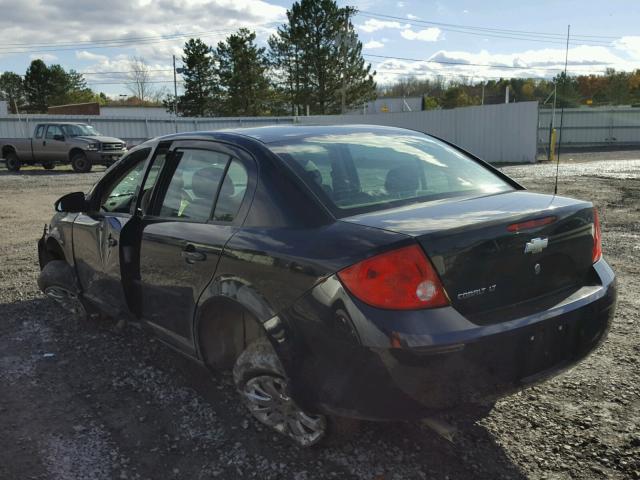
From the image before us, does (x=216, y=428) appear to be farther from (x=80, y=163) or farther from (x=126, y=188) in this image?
(x=80, y=163)

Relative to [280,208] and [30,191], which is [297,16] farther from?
[280,208]

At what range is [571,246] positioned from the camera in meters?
2.78

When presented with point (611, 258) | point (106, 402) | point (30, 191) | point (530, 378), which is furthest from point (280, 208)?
point (30, 191)

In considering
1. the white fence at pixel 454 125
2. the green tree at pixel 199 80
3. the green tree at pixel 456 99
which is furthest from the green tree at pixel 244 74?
the green tree at pixel 456 99

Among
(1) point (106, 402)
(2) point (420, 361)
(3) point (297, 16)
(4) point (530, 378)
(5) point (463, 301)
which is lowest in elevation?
(1) point (106, 402)

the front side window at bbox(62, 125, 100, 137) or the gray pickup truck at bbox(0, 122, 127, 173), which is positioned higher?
the front side window at bbox(62, 125, 100, 137)

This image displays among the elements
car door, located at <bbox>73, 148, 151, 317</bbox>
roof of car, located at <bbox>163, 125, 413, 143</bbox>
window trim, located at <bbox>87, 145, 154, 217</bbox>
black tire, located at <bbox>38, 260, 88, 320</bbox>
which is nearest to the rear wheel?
roof of car, located at <bbox>163, 125, 413, 143</bbox>

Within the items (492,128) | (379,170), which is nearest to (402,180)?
(379,170)

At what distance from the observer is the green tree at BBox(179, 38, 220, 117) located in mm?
57531

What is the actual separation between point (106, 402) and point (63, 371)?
669 mm

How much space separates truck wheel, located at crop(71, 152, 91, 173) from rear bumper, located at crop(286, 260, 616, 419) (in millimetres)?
21327

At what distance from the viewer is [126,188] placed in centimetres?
416

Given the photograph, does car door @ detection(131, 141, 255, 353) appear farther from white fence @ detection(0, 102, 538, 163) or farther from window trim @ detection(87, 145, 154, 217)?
white fence @ detection(0, 102, 538, 163)

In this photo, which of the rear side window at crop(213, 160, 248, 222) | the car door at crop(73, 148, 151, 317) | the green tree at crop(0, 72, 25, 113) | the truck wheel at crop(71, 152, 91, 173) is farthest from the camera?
the green tree at crop(0, 72, 25, 113)
